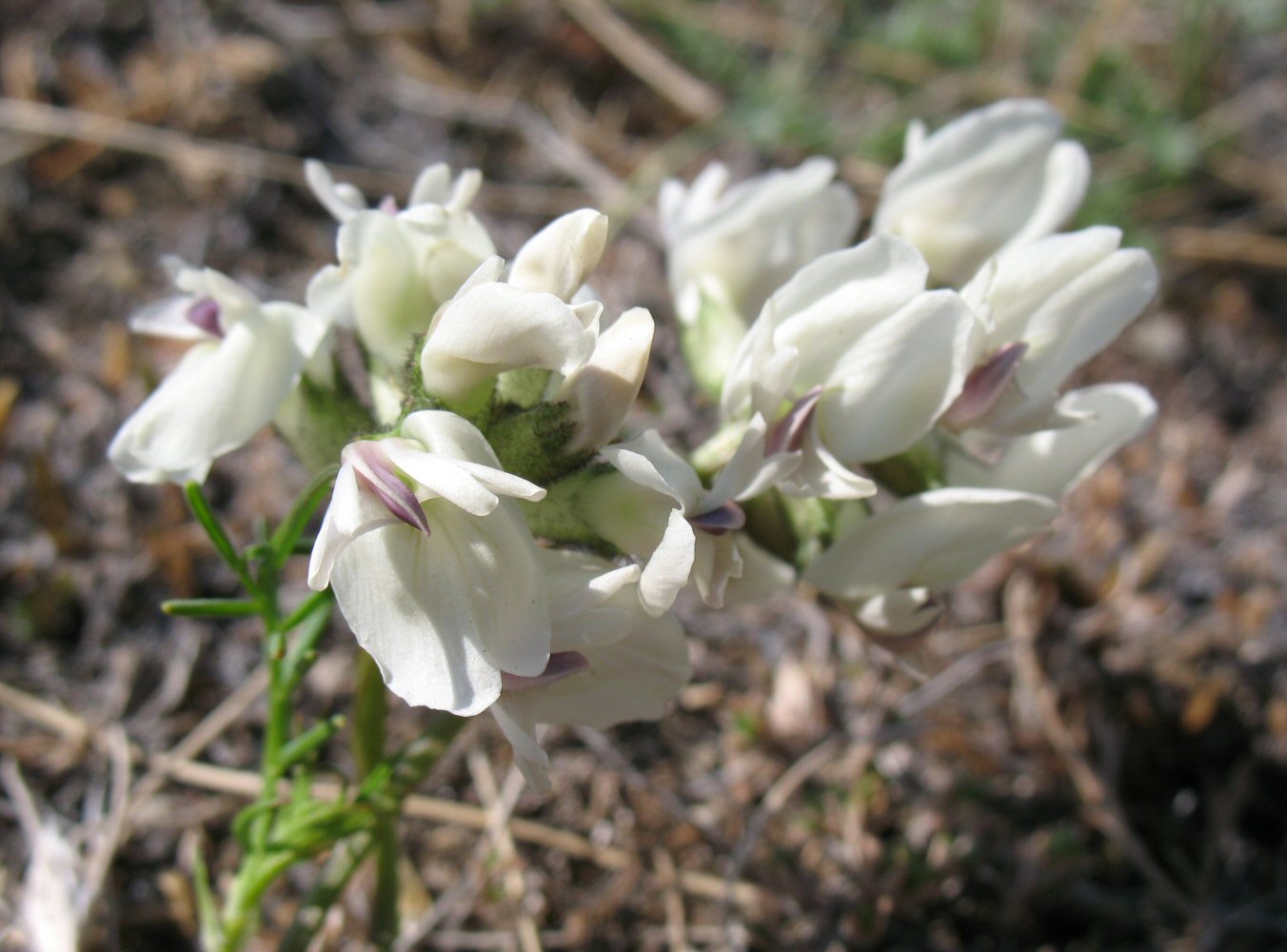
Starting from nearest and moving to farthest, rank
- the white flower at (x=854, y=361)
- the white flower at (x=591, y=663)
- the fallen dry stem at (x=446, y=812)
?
the white flower at (x=591, y=663), the white flower at (x=854, y=361), the fallen dry stem at (x=446, y=812)

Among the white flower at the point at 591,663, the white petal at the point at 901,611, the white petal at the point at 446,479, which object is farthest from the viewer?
the white petal at the point at 901,611

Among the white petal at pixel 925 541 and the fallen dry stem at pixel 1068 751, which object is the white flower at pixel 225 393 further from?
the fallen dry stem at pixel 1068 751

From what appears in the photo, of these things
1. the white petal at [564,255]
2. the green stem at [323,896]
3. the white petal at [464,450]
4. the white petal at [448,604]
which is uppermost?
the white petal at [564,255]

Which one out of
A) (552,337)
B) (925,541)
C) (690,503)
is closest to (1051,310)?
(925,541)

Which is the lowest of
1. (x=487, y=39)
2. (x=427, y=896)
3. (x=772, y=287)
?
(x=427, y=896)

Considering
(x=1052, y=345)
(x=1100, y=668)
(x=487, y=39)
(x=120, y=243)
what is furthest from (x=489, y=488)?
(x=487, y=39)

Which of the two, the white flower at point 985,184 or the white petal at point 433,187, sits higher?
the white flower at point 985,184

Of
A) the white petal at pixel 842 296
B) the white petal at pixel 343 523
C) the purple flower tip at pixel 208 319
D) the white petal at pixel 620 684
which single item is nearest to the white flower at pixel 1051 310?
the white petal at pixel 842 296

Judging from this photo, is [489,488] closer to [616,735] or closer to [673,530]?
[673,530]

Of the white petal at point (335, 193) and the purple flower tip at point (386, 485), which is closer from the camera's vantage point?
the purple flower tip at point (386, 485)

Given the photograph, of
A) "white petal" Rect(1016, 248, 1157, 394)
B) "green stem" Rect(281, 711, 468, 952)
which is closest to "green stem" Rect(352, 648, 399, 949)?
"green stem" Rect(281, 711, 468, 952)
